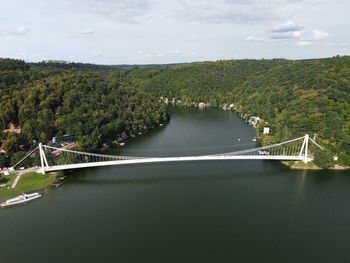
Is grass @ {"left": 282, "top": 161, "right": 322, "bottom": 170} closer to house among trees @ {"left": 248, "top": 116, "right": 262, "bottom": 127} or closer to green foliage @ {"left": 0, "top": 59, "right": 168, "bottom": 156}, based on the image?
house among trees @ {"left": 248, "top": 116, "right": 262, "bottom": 127}

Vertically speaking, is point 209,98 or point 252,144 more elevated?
point 209,98

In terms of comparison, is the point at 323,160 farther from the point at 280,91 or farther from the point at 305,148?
the point at 280,91

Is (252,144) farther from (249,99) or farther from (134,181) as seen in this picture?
(249,99)

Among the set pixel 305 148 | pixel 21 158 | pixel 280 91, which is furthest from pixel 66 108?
pixel 280 91

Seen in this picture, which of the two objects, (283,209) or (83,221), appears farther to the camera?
(283,209)

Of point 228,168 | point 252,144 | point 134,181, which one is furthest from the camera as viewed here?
point 252,144

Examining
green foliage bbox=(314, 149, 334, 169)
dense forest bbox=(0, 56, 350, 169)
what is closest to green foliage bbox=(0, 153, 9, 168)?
dense forest bbox=(0, 56, 350, 169)

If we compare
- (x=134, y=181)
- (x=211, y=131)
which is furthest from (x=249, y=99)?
(x=134, y=181)
